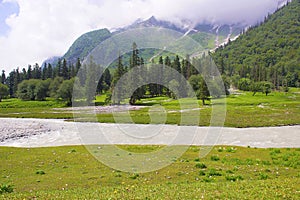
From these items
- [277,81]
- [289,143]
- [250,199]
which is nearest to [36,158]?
[250,199]

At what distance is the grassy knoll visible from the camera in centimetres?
1111

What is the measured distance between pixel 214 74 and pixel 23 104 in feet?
262

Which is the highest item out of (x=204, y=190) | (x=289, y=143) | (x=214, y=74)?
(x=214, y=74)

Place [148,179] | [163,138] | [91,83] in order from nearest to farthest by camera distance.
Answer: [148,179] < [163,138] < [91,83]

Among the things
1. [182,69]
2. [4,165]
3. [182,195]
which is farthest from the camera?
[182,69]

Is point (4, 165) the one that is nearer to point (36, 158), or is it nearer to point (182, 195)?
point (36, 158)

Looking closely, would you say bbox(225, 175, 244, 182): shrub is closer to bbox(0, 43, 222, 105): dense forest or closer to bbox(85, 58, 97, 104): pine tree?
bbox(0, 43, 222, 105): dense forest

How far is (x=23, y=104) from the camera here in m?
117

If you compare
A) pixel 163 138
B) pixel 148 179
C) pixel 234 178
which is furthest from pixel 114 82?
pixel 234 178

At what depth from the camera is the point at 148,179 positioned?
51.6ft

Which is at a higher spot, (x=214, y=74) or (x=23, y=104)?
(x=214, y=74)

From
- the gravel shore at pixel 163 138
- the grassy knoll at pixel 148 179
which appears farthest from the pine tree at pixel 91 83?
the grassy knoll at pixel 148 179

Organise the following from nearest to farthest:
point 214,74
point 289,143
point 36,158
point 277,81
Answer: point 36,158, point 289,143, point 214,74, point 277,81

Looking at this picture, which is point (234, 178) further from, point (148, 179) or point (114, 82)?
point (114, 82)
